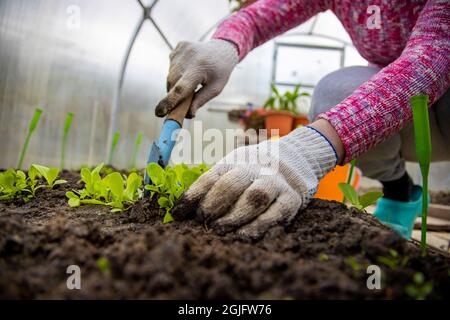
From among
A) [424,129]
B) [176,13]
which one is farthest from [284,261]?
[176,13]

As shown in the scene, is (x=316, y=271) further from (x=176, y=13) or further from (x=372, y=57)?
(x=176, y=13)

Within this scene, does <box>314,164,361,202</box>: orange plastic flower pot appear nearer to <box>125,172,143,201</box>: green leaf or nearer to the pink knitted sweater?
the pink knitted sweater

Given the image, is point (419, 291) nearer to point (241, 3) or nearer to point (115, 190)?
point (115, 190)

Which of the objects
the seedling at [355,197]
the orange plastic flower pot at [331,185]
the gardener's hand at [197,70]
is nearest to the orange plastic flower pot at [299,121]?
the orange plastic flower pot at [331,185]

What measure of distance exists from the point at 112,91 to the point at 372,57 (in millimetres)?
1772

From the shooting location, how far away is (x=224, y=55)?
3.35 ft

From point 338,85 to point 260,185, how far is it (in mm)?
830

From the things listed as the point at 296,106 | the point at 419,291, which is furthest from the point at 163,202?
the point at 296,106

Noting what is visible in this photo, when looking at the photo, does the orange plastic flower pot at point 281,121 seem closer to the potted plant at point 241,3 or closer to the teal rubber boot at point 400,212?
the potted plant at point 241,3

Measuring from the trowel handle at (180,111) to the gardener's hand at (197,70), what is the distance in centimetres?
1

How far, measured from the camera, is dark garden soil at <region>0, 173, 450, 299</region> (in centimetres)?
34

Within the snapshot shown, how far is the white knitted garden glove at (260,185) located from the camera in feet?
1.94

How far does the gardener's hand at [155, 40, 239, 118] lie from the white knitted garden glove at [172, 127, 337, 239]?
0.97 feet
